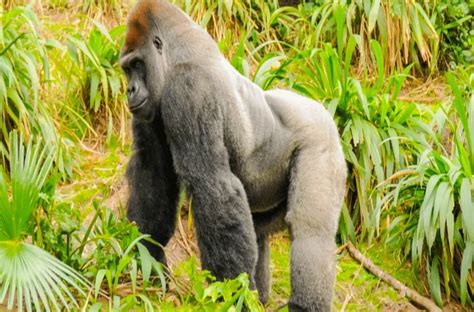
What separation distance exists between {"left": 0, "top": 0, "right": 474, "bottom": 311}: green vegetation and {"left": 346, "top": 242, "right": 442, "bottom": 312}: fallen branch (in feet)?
0.18

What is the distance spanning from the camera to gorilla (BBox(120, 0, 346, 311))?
430 centimetres

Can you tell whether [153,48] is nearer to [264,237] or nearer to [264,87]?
[264,237]

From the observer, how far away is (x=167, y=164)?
4.75m

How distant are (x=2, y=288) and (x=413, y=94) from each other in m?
4.10

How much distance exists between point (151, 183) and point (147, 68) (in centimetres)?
59

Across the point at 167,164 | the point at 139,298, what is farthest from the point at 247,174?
the point at 139,298

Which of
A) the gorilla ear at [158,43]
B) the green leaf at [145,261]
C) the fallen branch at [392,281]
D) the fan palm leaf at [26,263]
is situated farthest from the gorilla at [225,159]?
the fallen branch at [392,281]

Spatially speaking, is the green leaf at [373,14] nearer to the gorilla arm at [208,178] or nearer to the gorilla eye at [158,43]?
the gorilla eye at [158,43]

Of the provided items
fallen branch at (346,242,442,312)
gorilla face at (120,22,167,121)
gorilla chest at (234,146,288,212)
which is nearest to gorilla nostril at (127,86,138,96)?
gorilla face at (120,22,167,121)

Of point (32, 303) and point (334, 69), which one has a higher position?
point (334, 69)

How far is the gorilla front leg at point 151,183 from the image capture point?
15.4 ft

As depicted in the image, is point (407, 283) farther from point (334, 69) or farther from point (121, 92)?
point (121, 92)

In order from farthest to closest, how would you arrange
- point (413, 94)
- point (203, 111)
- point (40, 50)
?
point (413, 94), point (40, 50), point (203, 111)

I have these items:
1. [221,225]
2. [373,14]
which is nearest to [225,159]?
[221,225]
